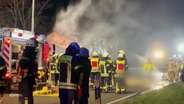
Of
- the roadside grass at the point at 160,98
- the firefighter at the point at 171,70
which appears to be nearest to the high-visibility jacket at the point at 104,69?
the roadside grass at the point at 160,98

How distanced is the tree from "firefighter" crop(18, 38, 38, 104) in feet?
85.1

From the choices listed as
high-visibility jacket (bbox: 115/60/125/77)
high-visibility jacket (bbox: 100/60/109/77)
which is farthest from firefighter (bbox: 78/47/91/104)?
high-visibility jacket (bbox: 100/60/109/77)

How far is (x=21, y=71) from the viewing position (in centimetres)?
981

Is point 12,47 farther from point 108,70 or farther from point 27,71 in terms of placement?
point 27,71

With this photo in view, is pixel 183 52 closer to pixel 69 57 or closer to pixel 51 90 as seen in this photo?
pixel 51 90

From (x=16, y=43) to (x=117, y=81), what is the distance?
422 cm

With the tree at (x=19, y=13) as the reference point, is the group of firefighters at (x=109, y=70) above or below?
below

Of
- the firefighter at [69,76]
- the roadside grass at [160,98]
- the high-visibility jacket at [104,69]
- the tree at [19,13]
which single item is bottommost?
the roadside grass at [160,98]

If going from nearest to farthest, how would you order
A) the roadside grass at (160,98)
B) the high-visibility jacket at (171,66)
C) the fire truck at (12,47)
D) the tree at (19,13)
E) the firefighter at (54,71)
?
the roadside grass at (160,98) → the fire truck at (12,47) → the firefighter at (54,71) → the high-visibility jacket at (171,66) → the tree at (19,13)

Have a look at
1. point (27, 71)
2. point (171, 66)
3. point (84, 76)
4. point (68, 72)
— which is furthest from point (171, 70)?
point (68, 72)

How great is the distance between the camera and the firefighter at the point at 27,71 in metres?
9.73

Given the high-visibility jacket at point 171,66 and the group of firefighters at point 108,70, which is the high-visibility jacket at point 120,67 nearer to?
the group of firefighters at point 108,70

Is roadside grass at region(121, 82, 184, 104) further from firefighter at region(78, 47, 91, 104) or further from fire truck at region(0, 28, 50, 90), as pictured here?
fire truck at region(0, 28, 50, 90)

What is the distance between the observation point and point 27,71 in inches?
386
